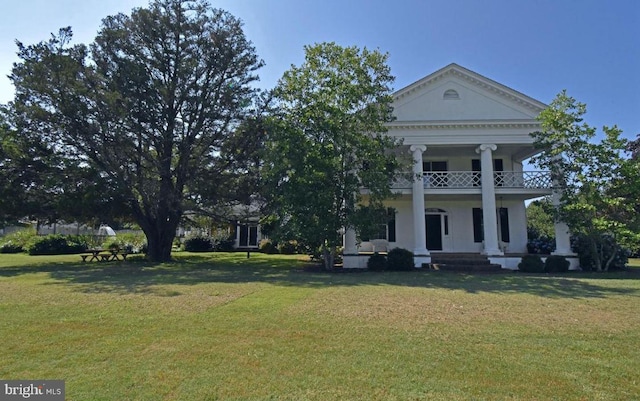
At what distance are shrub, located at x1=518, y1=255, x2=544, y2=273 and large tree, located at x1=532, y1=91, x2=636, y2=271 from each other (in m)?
2.10

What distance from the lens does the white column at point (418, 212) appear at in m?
18.4

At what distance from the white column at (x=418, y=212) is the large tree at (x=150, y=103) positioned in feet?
31.5

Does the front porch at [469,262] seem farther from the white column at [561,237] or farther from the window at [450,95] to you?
the window at [450,95]

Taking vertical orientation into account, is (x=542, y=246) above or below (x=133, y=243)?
below

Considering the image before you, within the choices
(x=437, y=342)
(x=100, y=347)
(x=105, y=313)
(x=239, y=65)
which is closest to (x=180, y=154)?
(x=239, y=65)

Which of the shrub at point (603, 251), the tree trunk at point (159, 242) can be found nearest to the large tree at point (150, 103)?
the tree trunk at point (159, 242)

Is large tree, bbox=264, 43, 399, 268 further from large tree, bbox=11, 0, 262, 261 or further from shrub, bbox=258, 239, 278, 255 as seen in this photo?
shrub, bbox=258, 239, 278, 255

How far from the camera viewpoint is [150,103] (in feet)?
64.5

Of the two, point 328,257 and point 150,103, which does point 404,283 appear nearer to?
point 328,257

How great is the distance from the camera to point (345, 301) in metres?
8.88

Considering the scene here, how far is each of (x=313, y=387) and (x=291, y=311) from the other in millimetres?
3581

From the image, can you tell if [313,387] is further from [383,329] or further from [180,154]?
[180,154]

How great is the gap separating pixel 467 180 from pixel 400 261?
6737 mm

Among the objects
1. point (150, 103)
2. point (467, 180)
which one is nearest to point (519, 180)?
point (467, 180)
